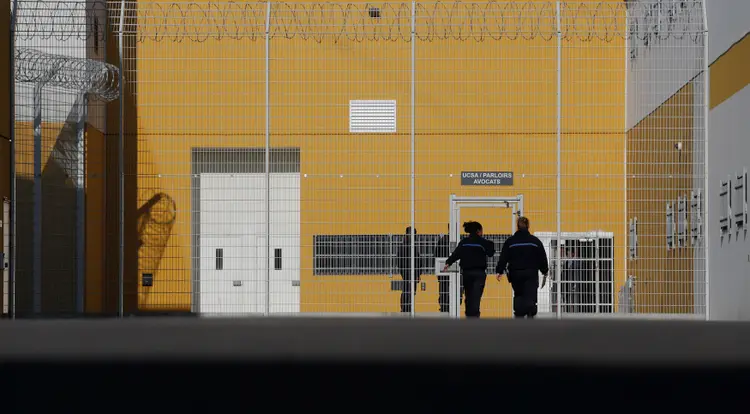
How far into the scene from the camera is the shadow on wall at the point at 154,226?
1417 centimetres

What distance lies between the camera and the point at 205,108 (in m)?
15.9

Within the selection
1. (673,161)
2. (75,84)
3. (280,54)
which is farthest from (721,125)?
(75,84)

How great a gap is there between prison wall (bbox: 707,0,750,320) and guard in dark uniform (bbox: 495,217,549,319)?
2.62 m

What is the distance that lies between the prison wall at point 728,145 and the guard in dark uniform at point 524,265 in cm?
262

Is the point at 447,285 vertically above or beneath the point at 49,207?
beneath

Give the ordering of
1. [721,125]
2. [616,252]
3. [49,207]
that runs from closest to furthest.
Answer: [721,125]
[49,207]
[616,252]

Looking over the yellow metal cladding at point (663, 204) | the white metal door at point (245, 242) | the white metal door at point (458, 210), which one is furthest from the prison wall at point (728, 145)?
the white metal door at point (245, 242)

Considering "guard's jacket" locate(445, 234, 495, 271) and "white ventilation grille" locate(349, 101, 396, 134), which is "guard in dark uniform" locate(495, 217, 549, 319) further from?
"white ventilation grille" locate(349, 101, 396, 134)

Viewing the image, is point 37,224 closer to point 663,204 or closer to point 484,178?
point 484,178

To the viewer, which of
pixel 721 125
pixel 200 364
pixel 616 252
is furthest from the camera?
pixel 616 252

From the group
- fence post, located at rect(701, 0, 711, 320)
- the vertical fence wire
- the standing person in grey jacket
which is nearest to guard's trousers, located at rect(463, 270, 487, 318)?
the vertical fence wire

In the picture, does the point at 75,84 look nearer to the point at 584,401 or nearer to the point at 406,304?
the point at 406,304

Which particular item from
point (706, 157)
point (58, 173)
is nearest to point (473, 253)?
point (706, 157)

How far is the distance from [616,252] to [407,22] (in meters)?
4.45
